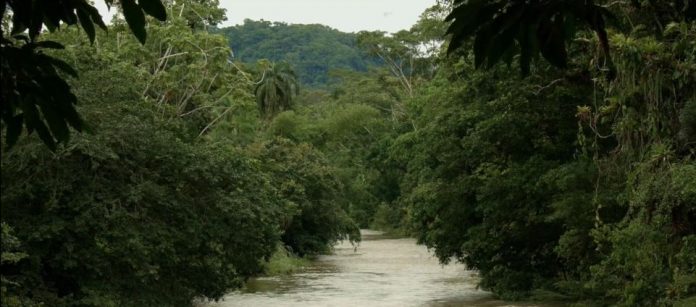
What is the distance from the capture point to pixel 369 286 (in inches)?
1262

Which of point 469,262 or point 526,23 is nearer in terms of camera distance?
point 526,23

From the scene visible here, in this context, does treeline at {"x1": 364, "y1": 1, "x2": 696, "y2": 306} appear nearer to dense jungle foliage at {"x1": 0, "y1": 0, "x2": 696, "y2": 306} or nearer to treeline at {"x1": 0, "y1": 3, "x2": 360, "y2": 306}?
dense jungle foliage at {"x1": 0, "y1": 0, "x2": 696, "y2": 306}

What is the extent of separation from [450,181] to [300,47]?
13536cm

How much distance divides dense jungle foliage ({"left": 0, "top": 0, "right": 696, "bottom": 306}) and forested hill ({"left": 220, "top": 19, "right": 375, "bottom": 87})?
12438 centimetres

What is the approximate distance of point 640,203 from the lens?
51.5ft

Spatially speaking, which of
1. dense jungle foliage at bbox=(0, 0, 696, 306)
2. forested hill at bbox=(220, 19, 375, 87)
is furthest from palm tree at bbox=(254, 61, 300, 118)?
forested hill at bbox=(220, 19, 375, 87)

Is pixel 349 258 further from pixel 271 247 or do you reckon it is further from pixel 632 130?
pixel 632 130

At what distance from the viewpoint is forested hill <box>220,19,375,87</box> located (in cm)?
15612

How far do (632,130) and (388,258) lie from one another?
30.0 metres

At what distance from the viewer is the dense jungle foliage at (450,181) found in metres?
15.8

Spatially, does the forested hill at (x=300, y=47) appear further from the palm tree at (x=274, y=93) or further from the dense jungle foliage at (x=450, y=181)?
the dense jungle foliage at (x=450, y=181)

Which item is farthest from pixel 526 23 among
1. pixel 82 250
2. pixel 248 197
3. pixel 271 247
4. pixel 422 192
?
pixel 422 192

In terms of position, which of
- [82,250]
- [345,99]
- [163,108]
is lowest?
[82,250]

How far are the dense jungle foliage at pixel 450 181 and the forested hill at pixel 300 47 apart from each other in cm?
12438
